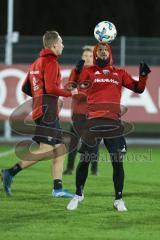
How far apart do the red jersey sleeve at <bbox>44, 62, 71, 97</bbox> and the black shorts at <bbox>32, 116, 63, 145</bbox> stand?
1.95 feet

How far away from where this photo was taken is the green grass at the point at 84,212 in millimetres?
9359

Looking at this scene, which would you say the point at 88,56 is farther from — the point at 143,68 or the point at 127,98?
the point at 127,98

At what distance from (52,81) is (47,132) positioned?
887 mm

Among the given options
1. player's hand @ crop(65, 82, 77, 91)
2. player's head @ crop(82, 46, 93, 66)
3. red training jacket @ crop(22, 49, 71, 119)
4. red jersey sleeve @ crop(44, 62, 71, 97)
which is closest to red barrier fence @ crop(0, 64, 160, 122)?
player's head @ crop(82, 46, 93, 66)

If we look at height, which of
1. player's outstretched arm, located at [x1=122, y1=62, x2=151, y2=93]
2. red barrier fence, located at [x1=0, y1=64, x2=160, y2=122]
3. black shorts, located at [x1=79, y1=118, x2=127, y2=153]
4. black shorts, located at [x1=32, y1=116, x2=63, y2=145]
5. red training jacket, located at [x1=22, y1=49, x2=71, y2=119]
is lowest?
red barrier fence, located at [x1=0, y1=64, x2=160, y2=122]

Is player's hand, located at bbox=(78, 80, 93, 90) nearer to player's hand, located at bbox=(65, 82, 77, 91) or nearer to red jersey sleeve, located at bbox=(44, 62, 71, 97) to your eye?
player's hand, located at bbox=(65, 82, 77, 91)

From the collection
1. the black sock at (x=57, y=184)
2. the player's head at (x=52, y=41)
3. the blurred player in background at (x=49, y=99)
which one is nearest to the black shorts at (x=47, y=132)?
the blurred player in background at (x=49, y=99)

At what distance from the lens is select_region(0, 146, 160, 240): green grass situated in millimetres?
9359

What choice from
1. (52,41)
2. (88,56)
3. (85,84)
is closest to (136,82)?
(85,84)

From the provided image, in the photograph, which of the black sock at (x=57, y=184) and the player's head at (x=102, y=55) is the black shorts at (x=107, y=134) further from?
the black sock at (x=57, y=184)

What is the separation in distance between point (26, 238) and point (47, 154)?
3475mm

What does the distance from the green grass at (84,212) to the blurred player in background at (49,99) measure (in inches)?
13.8

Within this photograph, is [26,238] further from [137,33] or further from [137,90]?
[137,33]

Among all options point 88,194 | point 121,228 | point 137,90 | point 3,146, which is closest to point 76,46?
point 3,146
